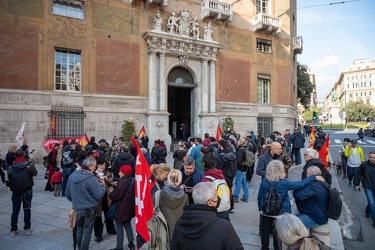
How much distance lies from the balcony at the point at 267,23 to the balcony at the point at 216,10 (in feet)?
10.0

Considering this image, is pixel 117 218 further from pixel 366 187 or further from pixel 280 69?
pixel 280 69

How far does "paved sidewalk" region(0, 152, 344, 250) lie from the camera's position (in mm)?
5027

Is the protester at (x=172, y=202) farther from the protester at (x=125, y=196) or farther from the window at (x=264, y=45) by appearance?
the window at (x=264, y=45)

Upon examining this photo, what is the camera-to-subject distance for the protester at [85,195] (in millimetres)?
4402

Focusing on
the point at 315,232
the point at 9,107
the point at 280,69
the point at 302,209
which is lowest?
the point at 315,232

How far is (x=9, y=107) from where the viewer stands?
1349 centimetres

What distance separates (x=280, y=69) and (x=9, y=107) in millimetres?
21270

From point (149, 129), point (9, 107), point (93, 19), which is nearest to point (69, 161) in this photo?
point (9, 107)

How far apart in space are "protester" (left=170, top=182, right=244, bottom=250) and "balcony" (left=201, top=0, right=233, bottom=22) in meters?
19.6

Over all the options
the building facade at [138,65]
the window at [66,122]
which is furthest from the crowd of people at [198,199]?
the building facade at [138,65]

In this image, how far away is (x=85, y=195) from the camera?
4.42 m

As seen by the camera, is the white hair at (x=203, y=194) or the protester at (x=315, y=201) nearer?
the white hair at (x=203, y=194)

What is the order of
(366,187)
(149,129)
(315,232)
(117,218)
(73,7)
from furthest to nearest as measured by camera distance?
(149,129) → (73,7) → (366,187) → (117,218) → (315,232)

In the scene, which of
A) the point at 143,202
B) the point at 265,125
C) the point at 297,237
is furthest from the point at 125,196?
the point at 265,125
